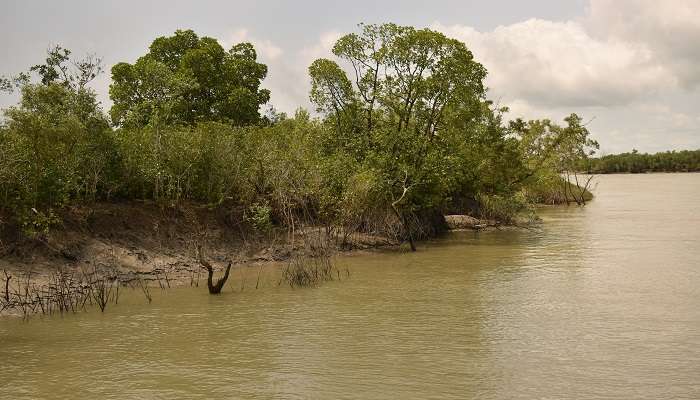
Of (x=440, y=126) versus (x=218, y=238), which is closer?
(x=218, y=238)

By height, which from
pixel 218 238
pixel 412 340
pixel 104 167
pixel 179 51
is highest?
pixel 179 51

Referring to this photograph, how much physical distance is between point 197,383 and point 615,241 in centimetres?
2498

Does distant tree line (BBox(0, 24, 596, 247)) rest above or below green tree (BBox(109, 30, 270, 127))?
below

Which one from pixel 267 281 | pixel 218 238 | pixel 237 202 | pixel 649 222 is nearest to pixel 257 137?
pixel 237 202

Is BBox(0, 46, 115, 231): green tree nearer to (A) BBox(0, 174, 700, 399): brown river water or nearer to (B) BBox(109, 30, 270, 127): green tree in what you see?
(A) BBox(0, 174, 700, 399): brown river water

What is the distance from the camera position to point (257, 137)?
27.1 meters

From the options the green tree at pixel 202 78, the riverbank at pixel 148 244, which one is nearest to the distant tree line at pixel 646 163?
the green tree at pixel 202 78

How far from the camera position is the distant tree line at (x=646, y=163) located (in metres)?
138

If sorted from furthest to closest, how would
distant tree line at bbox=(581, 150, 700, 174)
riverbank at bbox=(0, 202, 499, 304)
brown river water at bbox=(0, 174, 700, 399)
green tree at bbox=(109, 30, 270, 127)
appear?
distant tree line at bbox=(581, 150, 700, 174)
green tree at bbox=(109, 30, 270, 127)
riverbank at bbox=(0, 202, 499, 304)
brown river water at bbox=(0, 174, 700, 399)

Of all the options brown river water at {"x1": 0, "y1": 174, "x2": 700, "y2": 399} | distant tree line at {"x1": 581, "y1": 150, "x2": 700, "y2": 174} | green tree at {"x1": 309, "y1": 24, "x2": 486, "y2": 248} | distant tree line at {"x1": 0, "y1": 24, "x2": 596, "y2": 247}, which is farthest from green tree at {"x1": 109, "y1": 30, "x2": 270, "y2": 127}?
distant tree line at {"x1": 581, "y1": 150, "x2": 700, "y2": 174}

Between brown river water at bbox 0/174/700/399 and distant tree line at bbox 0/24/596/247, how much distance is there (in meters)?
5.09

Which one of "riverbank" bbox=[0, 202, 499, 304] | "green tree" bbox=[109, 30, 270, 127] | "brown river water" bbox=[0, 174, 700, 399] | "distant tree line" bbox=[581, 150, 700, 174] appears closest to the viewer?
"brown river water" bbox=[0, 174, 700, 399]

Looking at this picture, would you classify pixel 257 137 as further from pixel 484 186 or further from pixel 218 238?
pixel 484 186

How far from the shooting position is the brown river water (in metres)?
10.3
